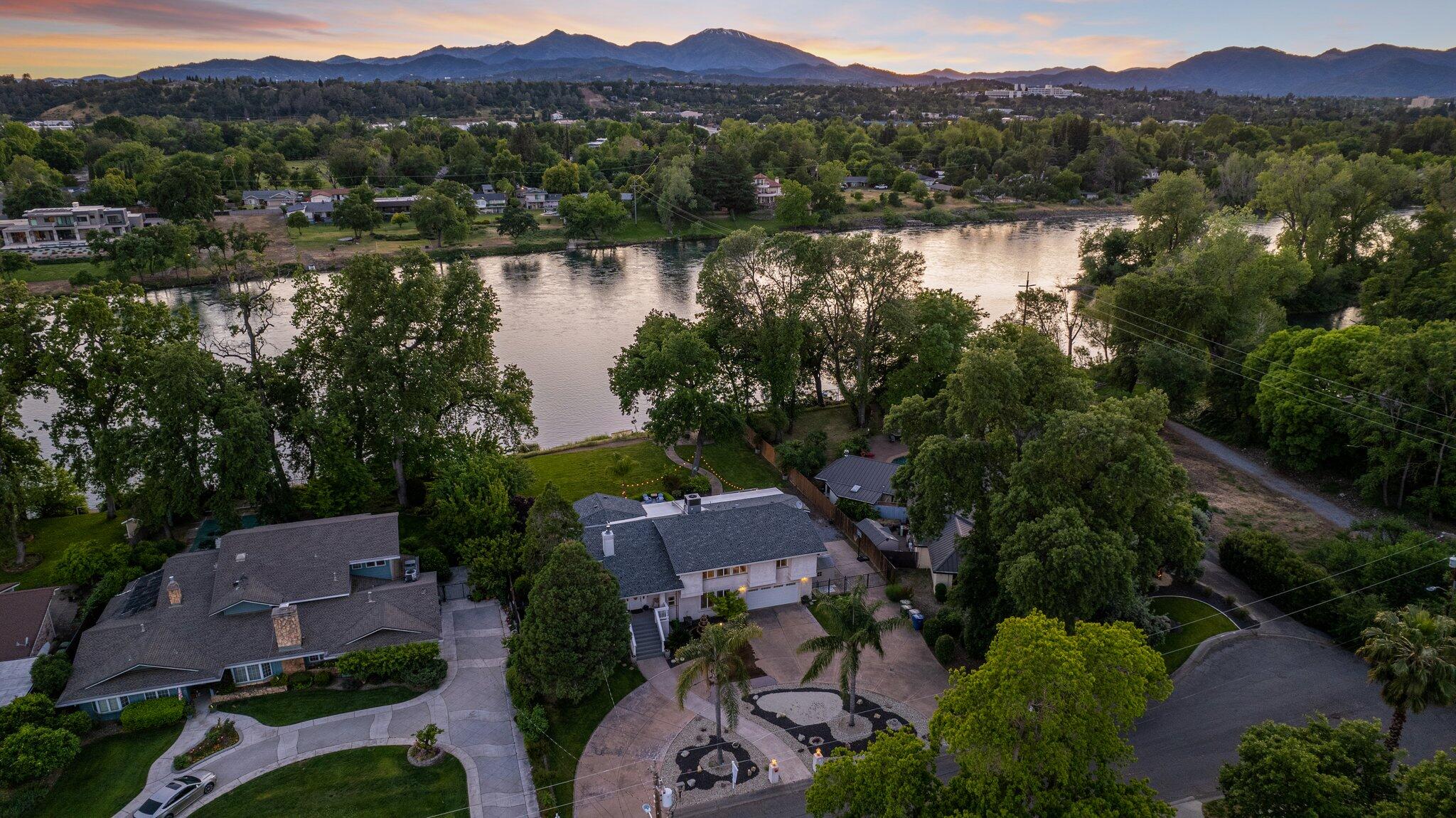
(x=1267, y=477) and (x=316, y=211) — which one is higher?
(x=316, y=211)

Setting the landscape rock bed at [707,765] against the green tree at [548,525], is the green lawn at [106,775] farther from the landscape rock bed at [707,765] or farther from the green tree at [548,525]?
the landscape rock bed at [707,765]

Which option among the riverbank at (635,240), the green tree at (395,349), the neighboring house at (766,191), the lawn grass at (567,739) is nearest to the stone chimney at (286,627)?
the lawn grass at (567,739)

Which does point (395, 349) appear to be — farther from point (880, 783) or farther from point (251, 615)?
point (880, 783)

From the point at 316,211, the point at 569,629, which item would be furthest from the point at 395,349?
the point at 316,211

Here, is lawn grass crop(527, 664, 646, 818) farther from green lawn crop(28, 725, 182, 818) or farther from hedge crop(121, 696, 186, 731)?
hedge crop(121, 696, 186, 731)

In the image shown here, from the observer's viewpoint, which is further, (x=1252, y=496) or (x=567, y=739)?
(x=1252, y=496)

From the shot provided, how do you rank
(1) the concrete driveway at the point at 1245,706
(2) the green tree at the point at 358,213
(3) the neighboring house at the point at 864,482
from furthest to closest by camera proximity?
(2) the green tree at the point at 358,213 < (3) the neighboring house at the point at 864,482 < (1) the concrete driveway at the point at 1245,706
